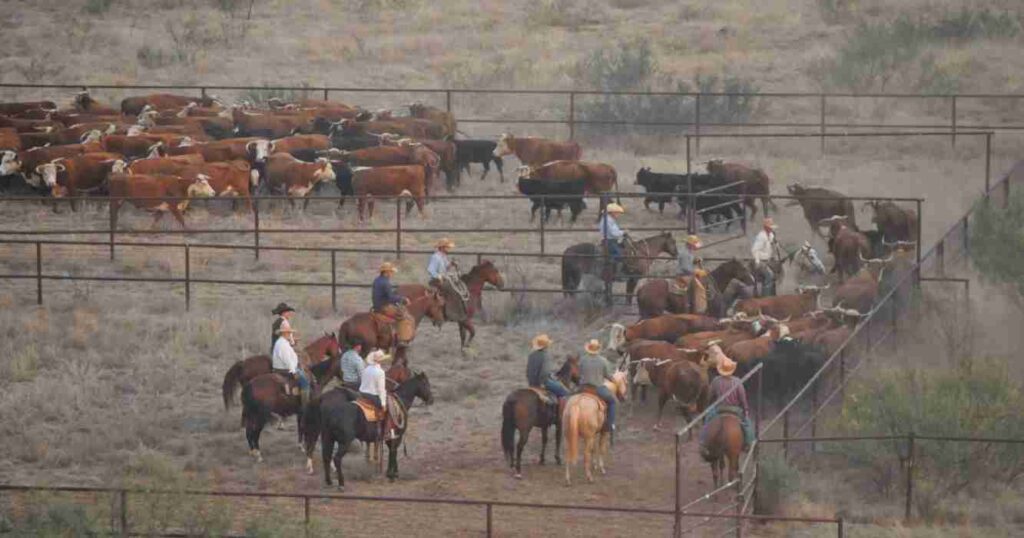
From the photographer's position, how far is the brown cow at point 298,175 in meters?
32.4

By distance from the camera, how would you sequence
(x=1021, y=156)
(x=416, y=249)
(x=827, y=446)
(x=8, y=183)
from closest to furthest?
(x=827, y=446), (x=416, y=249), (x=8, y=183), (x=1021, y=156)

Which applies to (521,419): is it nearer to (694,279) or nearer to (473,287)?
(694,279)

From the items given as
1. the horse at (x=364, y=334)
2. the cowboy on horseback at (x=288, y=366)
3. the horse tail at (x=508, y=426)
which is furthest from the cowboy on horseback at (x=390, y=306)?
A: the horse tail at (x=508, y=426)

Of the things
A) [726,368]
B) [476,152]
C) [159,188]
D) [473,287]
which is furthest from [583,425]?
[476,152]

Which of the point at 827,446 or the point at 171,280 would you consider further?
the point at 171,280

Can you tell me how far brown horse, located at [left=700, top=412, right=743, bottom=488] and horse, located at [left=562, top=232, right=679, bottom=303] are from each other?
711 centimetres

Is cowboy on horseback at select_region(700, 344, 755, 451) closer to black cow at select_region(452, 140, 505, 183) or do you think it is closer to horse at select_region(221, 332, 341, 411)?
horse at select_region(221, 332, 341, 411)

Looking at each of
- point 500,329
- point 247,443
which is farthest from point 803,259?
point 247,443

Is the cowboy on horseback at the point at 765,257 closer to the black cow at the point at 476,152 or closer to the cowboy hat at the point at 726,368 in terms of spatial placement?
the cowboy hat at the point at 726,368

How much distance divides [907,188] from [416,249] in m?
8.36

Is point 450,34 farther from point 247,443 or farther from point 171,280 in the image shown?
point 247,443

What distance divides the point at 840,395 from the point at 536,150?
14283mm

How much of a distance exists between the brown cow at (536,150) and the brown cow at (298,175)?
4091 millimetres

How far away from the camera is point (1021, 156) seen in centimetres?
3712
